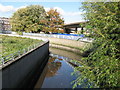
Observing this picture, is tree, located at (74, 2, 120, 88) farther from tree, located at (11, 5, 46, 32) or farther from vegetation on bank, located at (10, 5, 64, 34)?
tree, located at (11, 5, 46, 32)

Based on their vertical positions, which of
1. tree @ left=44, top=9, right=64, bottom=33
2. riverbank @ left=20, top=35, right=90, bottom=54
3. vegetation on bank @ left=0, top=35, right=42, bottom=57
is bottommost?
riverbank @ left=20, top=35, right=90, bottom=54

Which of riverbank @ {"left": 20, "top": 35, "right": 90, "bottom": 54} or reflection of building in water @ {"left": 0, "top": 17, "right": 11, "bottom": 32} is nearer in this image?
riverbank @ {"left": 20, "top": 35, "right": 90, "bottom": 54}

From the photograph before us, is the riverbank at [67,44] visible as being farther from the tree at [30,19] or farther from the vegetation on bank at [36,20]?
the tree at [30,19]

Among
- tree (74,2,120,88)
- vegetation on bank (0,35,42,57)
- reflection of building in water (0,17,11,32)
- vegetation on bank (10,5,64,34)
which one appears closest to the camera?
tree (74,2,120,88)

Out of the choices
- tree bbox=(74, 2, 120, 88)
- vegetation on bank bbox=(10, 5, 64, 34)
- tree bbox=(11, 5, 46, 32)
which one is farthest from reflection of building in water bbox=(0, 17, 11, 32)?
tree bbox=(74, 2, 120, 88)

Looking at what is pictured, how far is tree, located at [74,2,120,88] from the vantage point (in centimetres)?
586

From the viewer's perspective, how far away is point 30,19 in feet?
147

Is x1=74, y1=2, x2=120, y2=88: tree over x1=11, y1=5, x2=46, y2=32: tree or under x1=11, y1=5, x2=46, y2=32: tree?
under

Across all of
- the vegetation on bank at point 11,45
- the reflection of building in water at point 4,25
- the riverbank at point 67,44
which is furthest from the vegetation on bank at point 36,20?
the reflection of building in water at point 4,25

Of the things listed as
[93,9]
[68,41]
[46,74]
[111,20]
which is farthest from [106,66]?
[68,41]

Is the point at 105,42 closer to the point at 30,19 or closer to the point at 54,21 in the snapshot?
the point at 54,21

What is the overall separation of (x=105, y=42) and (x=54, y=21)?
121 feet

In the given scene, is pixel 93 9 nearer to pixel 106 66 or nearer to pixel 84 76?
pixel 106 66

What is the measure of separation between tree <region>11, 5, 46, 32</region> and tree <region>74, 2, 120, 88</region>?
37074mm
